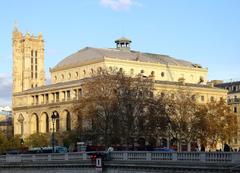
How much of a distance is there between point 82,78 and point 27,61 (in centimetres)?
4935

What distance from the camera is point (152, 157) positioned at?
147 ft

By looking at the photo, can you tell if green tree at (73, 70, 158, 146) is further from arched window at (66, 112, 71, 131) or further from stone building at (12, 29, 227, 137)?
arched window at (66, 112, 71, 131)

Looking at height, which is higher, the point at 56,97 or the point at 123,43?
the point at 123,43

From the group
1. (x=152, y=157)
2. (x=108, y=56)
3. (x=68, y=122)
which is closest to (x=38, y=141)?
(x=68, y=122)

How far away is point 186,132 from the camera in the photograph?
103 meters

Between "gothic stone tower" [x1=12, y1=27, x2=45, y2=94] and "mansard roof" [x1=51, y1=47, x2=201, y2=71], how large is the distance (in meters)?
33.6

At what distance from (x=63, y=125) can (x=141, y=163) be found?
88518 millimetres

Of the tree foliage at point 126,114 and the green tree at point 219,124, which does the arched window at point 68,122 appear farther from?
the green tree at point 219,124

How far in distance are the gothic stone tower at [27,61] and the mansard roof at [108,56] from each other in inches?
1323

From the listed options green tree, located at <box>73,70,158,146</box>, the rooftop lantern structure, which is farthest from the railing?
the rooftop lantern structure

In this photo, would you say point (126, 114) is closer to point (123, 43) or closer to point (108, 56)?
point (108, 56)

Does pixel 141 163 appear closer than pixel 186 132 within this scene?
Yes

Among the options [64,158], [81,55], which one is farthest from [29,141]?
[64,158]

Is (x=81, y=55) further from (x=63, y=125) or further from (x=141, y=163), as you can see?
(x=141, y=163)
